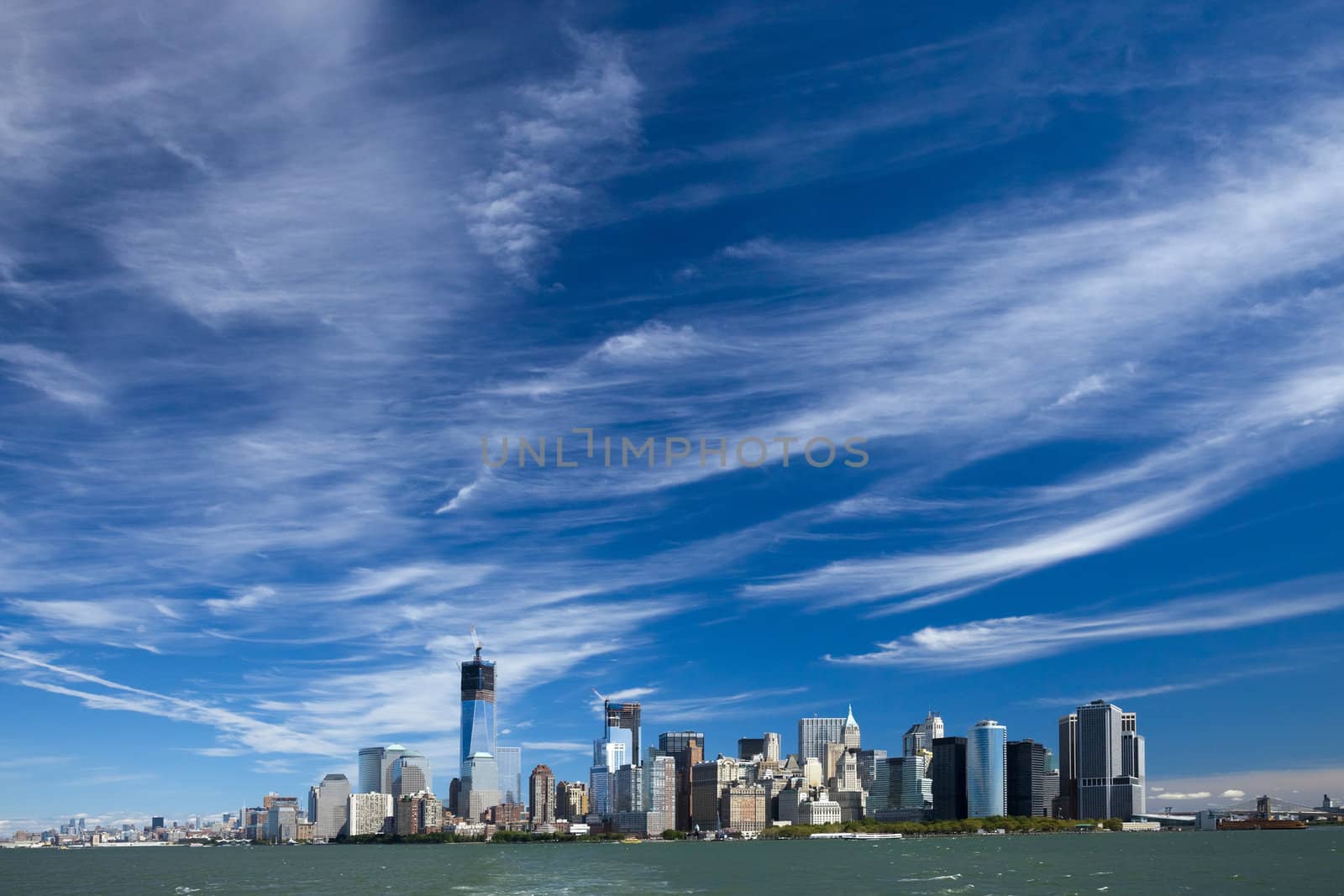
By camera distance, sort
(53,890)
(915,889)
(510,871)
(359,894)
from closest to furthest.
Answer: (915,889) → (359,894) → (53,890) → (510,871)

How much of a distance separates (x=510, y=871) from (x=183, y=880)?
165 ft

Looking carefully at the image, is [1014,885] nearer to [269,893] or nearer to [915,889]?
[915,889]

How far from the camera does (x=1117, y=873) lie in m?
154

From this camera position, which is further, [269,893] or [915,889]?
[269,893]

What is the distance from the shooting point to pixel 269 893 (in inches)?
5738

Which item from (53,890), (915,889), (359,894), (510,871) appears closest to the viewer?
(915,889)

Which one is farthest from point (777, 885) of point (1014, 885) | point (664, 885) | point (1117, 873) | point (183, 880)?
point (183, 880)

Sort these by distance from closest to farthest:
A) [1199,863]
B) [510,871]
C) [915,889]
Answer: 1. [915,889]
2. [1199,863]
3. [510,871]

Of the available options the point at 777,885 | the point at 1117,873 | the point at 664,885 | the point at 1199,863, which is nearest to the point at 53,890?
the point at 664,885

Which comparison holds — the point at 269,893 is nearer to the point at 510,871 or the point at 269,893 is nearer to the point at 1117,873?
the point at 510,871

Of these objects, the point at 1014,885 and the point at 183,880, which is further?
the point at 183,880

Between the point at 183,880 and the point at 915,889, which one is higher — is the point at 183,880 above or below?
below

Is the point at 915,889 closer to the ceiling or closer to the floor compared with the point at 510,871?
closer to the ceiling

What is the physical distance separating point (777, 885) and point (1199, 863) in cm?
7677
